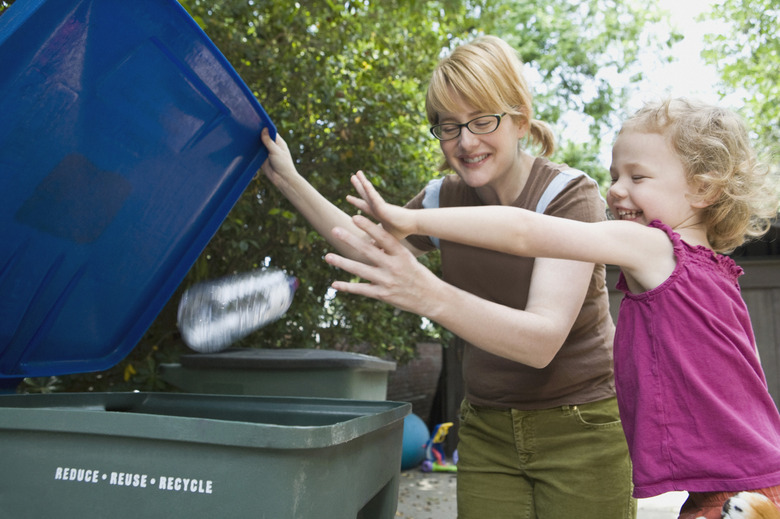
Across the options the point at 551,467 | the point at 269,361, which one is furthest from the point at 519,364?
the point at 269,361

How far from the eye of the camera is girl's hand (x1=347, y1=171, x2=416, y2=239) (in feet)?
4.16

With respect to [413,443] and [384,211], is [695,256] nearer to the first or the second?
[384,211]

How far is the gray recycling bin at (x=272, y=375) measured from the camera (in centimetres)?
321

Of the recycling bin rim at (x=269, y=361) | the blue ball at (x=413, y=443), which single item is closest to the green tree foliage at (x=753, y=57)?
the blue ball at (x=413, y=443)

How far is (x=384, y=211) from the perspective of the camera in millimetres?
1271

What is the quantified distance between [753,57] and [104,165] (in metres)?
15.5

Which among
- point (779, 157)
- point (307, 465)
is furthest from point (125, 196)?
point (779, 157)

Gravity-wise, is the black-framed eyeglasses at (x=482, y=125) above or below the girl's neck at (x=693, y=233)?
above

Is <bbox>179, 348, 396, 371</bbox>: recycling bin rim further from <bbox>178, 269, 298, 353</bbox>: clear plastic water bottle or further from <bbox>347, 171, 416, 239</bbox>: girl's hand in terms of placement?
<bbox>347, 171, 416, 239</bbox>: girl's hand

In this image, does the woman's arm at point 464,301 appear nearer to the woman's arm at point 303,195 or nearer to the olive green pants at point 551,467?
the olive green pants at point 551,467

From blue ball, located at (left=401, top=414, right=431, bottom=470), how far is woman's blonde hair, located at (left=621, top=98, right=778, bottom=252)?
16.3ft

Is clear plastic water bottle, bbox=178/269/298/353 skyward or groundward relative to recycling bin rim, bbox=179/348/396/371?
skyward

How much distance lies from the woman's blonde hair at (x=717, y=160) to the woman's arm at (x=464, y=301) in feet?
1.12

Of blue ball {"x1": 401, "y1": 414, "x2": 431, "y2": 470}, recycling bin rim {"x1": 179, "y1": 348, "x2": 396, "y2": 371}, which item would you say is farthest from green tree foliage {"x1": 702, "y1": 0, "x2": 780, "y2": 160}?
recycling bin rim {"x1": 179, "y1": 348, "x2": 396, "y2": 371}
